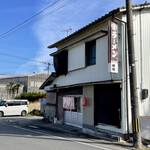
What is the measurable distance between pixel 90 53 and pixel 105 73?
2159mm

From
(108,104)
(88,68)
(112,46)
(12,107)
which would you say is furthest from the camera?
(12,107)

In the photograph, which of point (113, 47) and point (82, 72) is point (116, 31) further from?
point (82, 72)

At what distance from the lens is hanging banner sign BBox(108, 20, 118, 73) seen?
29.5 ft

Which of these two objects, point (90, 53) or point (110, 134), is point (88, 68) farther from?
point (110, 134)

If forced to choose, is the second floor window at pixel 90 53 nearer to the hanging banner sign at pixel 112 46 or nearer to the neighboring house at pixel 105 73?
the neighboring house at pixel 105 73

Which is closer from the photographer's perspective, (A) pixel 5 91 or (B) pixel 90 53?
(B) pixel 90 53

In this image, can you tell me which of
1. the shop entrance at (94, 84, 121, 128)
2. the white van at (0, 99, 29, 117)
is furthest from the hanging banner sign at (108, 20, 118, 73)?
the white van at (0, 99, 29, 117)

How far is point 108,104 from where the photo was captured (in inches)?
394

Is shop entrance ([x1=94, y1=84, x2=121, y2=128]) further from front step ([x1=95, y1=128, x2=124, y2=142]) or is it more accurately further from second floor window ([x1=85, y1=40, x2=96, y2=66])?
second floor window ([x1=85, y1=40, x2=96, y2=66])

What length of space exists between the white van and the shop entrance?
1364 cm

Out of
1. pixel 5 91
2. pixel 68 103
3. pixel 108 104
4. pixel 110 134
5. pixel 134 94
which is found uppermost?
pixel 5 91

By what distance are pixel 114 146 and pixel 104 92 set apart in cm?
316

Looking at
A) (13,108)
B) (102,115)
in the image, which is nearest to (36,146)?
(102,115)

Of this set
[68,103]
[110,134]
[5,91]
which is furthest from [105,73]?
[5,91]
